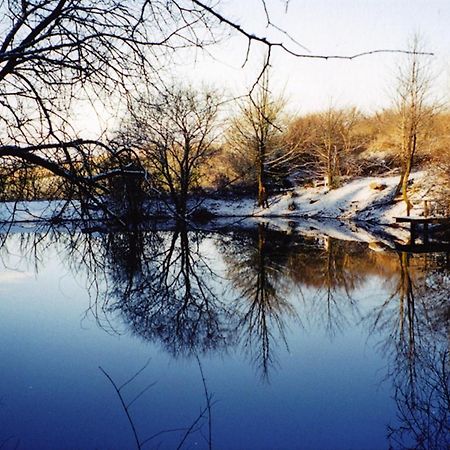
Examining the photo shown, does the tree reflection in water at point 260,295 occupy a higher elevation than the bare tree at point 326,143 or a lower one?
lower

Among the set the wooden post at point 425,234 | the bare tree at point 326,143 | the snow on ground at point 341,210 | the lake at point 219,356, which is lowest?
the lake at point 219,356

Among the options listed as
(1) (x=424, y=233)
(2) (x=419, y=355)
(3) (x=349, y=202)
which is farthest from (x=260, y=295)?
(3) (x=349, y=202)

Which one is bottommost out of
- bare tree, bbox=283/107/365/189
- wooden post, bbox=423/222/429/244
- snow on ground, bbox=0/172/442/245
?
wooden post, bbox=423/222/429/244

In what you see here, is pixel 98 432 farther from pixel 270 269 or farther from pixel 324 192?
pixel 324 192

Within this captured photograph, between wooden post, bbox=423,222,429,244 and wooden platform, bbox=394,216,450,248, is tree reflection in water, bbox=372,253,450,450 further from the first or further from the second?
wooden post, bbox=423,222,429,244

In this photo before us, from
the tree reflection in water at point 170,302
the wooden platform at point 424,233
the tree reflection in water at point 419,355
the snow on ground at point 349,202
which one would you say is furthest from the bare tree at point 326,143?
the tree reflection in water at point 419,355

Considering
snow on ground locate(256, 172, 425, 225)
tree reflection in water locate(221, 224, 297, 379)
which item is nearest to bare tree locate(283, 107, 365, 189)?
snow on ground locate(256, 172, 425, 225)

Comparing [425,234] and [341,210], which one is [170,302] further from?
[341,210]

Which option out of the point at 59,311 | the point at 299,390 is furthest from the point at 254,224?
the point at 299,390

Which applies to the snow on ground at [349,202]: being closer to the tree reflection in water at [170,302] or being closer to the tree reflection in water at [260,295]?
the tree reflection in water at [260,295]

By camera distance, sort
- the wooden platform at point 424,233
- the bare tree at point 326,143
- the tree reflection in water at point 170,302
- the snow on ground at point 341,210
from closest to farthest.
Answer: the tree reflection in water at point 170,302 < the wooden platform at point 424,233 < the snow on ground at point 341,210 < the bare tree at point 326,143

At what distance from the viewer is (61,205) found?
2723mm

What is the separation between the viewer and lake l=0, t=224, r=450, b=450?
4.80 meters

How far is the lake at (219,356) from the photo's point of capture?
15.7 feet
